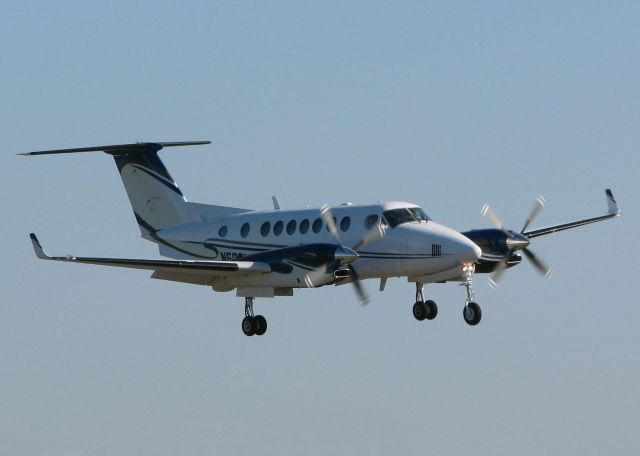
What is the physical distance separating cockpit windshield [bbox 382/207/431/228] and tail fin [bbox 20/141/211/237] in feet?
27.6

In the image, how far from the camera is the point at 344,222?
4288cm

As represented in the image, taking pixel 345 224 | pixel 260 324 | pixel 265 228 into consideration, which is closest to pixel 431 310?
pixel 345 224

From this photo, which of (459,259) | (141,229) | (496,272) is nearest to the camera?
(459,259)

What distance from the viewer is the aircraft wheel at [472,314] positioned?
42250 mm

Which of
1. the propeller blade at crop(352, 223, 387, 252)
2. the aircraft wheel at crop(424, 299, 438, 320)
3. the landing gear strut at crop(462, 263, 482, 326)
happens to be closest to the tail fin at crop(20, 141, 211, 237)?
the propeller blade at crop(352, 223, 387, 252)

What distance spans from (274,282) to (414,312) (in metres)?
4.21

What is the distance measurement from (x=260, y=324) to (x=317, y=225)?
3343 mm

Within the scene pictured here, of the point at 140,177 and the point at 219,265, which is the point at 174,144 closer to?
the point at 140,177

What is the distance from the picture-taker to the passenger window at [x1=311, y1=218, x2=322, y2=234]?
1709 inches

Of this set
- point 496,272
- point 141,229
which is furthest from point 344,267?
point 141,229

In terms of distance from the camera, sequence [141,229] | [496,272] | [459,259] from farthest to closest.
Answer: [141,229]
[496,272]
[459,259]

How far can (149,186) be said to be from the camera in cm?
4894

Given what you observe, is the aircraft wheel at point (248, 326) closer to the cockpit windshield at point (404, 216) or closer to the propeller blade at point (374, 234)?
the propeller blade at point (374, 234)

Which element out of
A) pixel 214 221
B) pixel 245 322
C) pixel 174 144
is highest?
pixel 174 144
